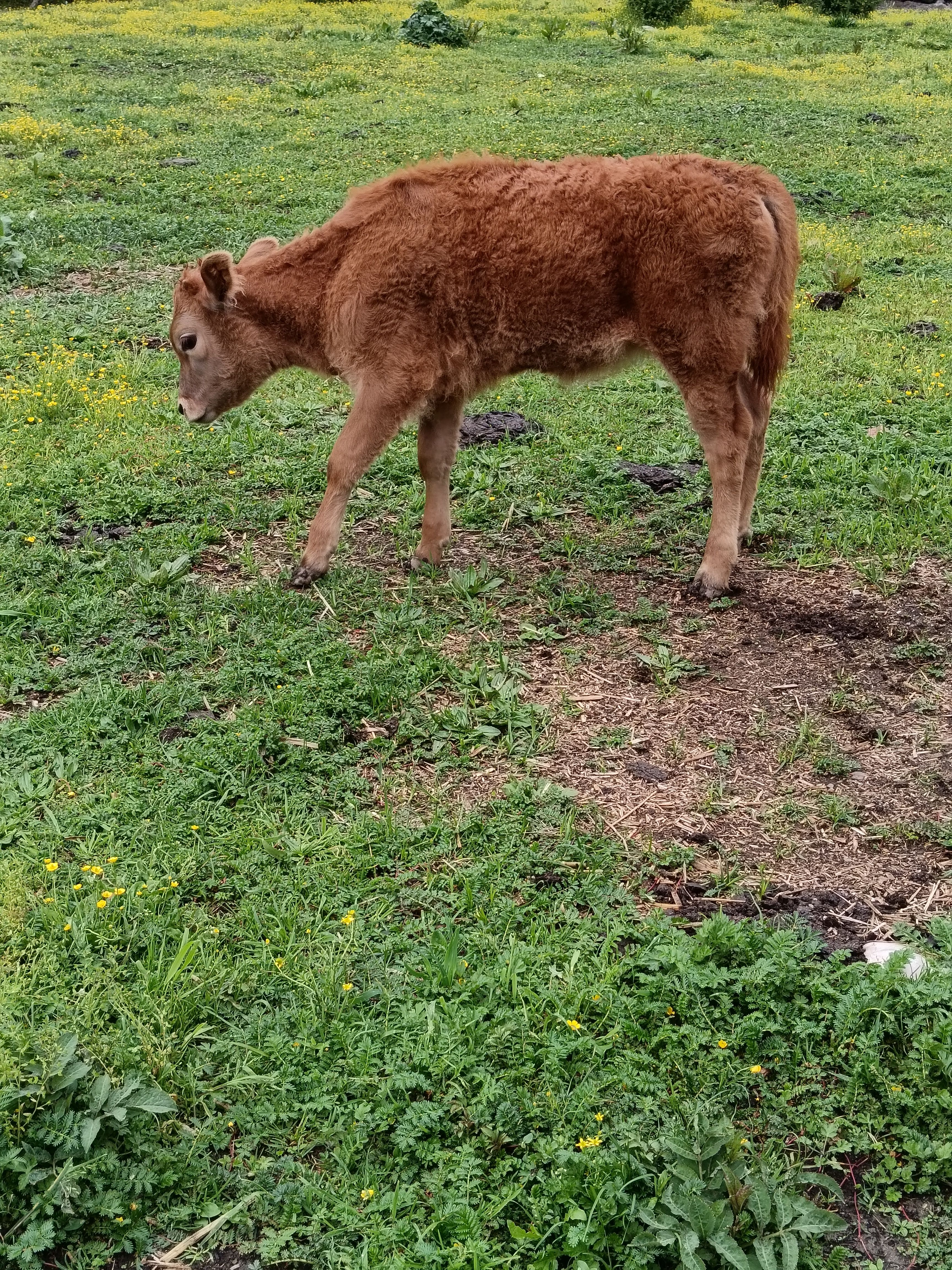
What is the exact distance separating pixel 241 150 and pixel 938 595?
12.0 metres

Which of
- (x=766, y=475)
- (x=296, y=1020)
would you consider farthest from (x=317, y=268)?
(x=296, y=1020)

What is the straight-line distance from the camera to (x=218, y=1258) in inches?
107

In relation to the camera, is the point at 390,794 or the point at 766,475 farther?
the point at 766,475

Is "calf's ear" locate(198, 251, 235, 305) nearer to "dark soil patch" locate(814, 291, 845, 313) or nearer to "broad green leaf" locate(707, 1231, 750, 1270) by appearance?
"broad green leaf" locate(707, 1231, 750, 1270)

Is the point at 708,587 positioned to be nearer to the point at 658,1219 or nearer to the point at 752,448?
the point at 752,448

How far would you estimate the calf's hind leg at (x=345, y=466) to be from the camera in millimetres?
5676

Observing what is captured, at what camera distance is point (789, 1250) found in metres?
2.59

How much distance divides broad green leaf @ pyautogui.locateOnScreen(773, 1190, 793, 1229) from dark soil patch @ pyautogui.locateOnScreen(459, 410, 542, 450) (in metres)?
5.37

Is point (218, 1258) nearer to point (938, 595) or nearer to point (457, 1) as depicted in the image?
point (938, 595)

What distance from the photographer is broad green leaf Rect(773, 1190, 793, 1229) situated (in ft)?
8.75

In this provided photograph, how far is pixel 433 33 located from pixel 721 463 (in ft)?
62.7

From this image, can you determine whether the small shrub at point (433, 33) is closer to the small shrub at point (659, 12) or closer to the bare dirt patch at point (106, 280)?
the small shrub at point (659, 12)

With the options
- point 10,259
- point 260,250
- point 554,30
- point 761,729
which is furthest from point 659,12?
point 761,729

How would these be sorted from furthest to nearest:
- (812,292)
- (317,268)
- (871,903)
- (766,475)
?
1. (812,292)
2. (766,475)
3. (317,268)
4. (871,903)
